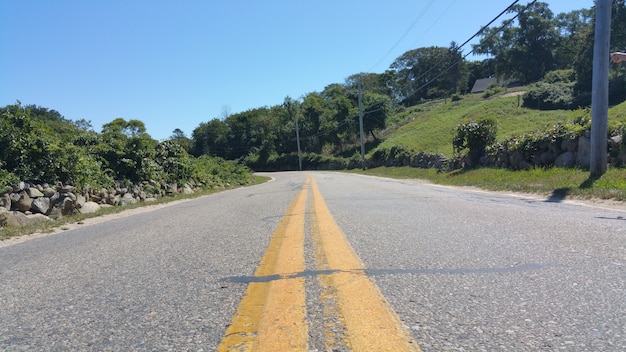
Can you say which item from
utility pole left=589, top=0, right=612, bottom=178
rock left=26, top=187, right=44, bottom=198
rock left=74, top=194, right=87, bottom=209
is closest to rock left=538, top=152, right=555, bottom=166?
utility pole left=589, top=0, right=612, bottom=178

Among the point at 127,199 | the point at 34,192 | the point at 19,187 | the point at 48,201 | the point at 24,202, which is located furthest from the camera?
the point at 127,199

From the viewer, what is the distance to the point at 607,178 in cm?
1115

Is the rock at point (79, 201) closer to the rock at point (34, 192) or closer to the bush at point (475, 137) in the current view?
the rock at point (34, 192)

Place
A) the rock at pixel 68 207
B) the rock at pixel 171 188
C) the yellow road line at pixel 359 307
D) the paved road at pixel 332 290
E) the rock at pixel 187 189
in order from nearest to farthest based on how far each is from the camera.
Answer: the yellow road line at pixel 359 307, the paved road at pixel 332 290, the rock at pixel 68 207, the rock at pixel 171 188, the rock at pixel 187 189

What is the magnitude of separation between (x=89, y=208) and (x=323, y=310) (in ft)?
36.4

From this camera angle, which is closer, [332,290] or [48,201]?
[332,290]

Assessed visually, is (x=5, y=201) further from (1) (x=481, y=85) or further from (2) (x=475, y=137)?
(1) (x=481, y=85)

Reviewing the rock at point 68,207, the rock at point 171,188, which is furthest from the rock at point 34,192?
the rock at point 171,188

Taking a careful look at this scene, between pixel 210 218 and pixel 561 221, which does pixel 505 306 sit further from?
pixel 210 218

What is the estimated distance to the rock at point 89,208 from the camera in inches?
458

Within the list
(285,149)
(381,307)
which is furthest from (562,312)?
(285,149)

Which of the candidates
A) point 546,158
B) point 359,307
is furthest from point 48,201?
point 546,158

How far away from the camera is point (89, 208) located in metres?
11.9

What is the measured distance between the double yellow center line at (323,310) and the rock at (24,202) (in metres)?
8.43
